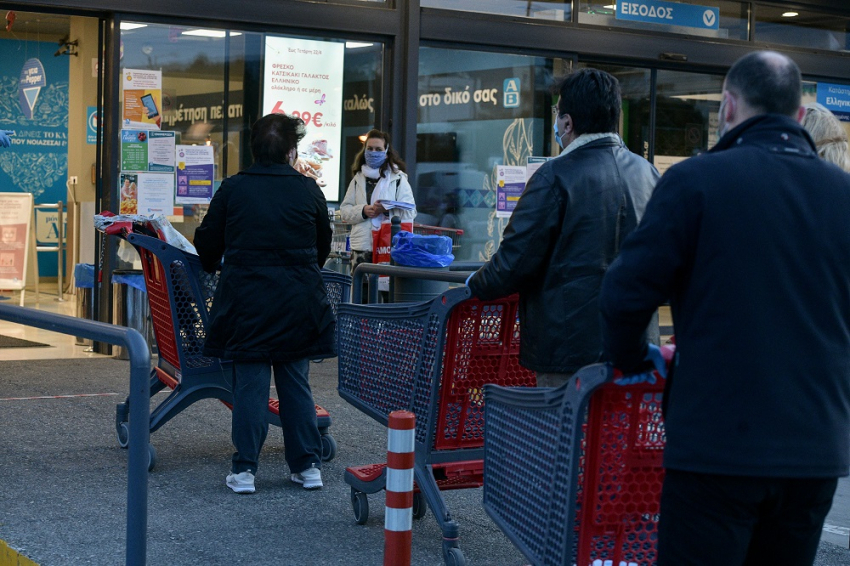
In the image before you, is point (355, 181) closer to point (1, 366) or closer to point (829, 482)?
point (1, 366)

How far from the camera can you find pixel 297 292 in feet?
18.1

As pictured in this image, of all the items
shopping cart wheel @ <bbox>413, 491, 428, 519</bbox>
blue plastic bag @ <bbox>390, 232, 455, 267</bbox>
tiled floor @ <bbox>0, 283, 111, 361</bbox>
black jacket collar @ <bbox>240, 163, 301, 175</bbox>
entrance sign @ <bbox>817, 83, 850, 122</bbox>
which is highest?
entrance sign @ <bbox>817, 83, 850, 122</bbox>

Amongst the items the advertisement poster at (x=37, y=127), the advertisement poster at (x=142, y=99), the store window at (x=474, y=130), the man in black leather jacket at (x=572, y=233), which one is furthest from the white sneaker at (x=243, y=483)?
the advertisement poster at (x=37, y=127)

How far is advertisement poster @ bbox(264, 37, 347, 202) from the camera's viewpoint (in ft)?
34.3

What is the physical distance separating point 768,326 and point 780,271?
0.13 meters

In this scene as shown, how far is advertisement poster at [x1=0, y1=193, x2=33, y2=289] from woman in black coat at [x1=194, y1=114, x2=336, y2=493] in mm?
9517

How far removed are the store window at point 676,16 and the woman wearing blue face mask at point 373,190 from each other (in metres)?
3.04

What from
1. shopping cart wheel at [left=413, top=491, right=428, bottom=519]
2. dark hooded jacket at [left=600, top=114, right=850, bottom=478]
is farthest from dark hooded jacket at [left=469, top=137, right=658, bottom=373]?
dark hooded jacket at [left=600, top=114, right=850, bottom=478]

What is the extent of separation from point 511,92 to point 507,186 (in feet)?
3.21

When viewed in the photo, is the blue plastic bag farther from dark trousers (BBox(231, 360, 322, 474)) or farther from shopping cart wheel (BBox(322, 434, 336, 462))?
shopping cart wheel (BBox(322, 434, 336, 462))

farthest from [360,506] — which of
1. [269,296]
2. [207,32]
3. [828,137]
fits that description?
[207,32]

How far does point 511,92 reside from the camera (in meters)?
11.5

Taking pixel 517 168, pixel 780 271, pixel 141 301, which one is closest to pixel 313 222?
pixel 780 271

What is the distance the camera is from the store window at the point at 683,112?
1277 centimetres
